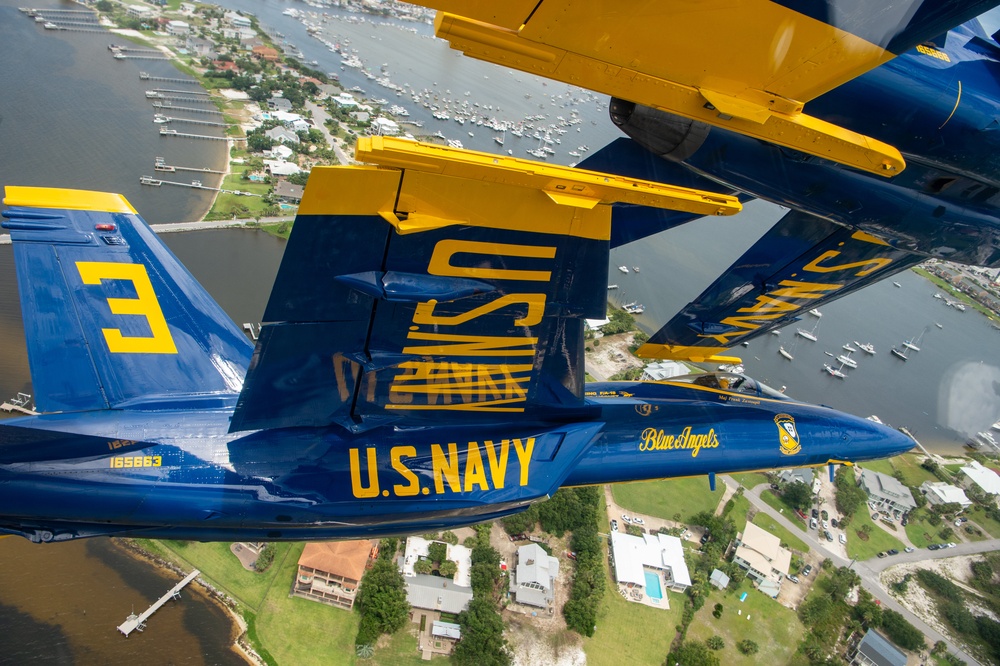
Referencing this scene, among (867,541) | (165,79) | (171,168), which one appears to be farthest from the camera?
(165,79)

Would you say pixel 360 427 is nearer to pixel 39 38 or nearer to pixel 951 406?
pixel 951 406

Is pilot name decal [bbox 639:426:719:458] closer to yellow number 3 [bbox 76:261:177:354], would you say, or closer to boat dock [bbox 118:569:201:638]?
yellow number 3 [bbox 76:261:177:354]

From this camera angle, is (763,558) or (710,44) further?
(763,558)

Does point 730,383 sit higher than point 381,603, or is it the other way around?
point 730,383

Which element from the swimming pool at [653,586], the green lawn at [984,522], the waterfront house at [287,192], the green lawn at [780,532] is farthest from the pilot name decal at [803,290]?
the waterfront house at [287,192]

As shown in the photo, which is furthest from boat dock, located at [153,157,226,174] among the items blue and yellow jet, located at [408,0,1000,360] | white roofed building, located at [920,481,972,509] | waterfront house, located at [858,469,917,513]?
white roofed building, located at [920,481,972,509]

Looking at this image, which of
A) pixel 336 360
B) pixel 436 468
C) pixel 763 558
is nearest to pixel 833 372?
pixel 763 558

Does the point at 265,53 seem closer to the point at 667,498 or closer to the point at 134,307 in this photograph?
the point at 667,498

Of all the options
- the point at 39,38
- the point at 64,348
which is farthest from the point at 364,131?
the point at 64,348
